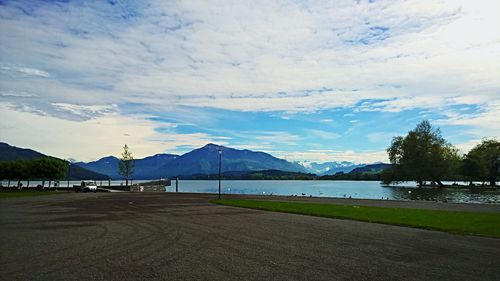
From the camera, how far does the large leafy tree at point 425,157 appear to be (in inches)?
4045

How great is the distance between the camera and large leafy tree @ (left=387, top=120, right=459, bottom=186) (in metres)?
103

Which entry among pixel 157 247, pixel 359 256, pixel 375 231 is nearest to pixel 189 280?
pixel 157 247

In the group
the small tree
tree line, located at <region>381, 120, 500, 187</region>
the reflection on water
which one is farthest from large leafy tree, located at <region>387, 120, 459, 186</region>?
the small tree

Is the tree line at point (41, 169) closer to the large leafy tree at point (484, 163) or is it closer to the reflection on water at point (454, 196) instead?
the reflection on water at point (454, 196)

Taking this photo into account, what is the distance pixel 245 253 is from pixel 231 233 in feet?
15.9

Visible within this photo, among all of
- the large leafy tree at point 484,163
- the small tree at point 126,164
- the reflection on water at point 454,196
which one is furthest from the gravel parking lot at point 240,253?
the large leafy tree at point 484,163

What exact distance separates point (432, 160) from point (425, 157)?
5.88 ft

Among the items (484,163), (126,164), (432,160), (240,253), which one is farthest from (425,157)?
(240,253)

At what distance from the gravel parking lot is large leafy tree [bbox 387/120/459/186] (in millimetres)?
91370

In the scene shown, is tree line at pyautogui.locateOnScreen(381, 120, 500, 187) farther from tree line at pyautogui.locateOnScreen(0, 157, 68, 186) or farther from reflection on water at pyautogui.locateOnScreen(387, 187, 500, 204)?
tree line at pyautogui.locateOnScreen(0, 157, 68, 186)

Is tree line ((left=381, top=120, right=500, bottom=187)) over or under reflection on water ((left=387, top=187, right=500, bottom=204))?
over

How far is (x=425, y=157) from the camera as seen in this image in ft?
339

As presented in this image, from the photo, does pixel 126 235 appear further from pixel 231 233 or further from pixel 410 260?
pixel 410 260

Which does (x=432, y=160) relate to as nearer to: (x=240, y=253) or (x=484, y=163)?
(x=484, y=163)
